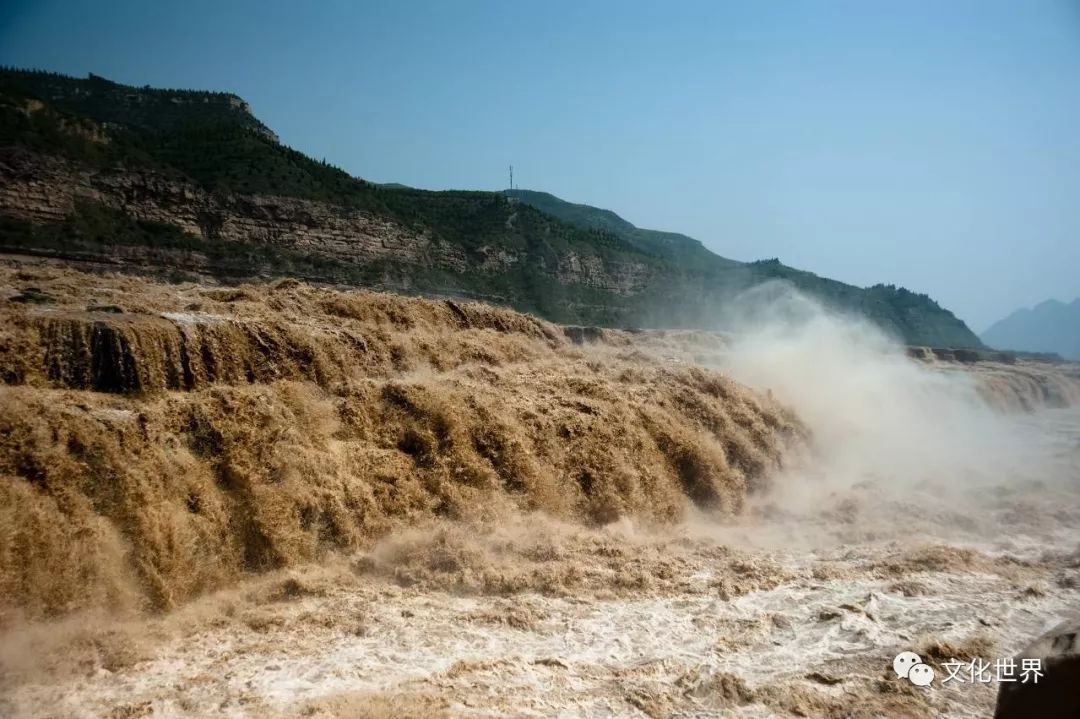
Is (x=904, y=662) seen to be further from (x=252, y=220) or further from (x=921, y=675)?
(x=252, y=220)

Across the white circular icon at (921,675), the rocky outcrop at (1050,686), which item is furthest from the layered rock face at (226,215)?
the rocky outcrop at (1050,686)

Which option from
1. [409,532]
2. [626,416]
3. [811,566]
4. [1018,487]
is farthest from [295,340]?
[1018,487]

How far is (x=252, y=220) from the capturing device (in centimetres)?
3080

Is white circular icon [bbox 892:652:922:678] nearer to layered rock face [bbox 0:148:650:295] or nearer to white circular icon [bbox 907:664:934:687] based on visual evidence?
white circular icon [bbox 907:664:934:687]

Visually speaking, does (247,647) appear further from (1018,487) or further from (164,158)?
(164,158)

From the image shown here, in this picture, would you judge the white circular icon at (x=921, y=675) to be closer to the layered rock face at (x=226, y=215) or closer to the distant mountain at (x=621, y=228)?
the layered rock face at (x=226, y=215)

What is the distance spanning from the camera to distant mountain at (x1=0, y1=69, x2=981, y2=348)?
77.2ft

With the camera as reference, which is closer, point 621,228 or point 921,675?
point 921,675

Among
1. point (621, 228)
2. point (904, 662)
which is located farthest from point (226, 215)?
point (621, 228)

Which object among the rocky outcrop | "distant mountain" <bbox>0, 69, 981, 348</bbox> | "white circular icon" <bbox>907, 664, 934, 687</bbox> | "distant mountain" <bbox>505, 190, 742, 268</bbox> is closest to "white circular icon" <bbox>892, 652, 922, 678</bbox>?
"white circular icon" <bbox>907, 664, 934, 687</bbox>

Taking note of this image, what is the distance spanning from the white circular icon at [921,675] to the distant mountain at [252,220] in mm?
26294

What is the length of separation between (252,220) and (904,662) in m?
32.1

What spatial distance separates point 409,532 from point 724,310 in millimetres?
59617

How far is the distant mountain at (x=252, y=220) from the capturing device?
23.5 meters
